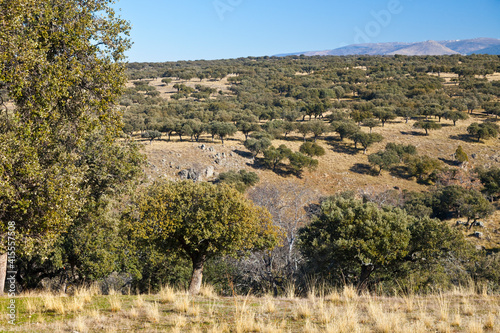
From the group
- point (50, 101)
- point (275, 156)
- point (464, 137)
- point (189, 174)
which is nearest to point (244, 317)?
point (50, 101)

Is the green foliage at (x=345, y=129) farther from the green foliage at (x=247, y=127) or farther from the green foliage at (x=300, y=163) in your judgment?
the green foliage at (x=247, y=127)

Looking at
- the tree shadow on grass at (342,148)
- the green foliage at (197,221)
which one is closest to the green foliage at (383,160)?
the tree shadow on grass at (342,148)

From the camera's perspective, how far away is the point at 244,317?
8117mm

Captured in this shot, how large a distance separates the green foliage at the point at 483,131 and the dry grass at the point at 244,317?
257 ft

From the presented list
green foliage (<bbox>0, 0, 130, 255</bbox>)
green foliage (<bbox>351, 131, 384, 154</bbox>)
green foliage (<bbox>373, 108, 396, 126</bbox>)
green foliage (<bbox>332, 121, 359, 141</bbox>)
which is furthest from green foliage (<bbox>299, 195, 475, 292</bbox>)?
green foliage (<bbox>373, 108, 396, 126</bbox>)

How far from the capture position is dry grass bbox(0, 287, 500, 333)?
24.2 ft

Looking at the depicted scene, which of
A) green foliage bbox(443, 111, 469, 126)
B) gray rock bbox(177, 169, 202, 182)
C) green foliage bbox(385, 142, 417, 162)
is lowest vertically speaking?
gray rock bbox(177, 169, 202, 182)

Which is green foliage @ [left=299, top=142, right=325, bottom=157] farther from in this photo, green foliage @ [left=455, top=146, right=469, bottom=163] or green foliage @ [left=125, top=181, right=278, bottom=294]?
green foliage @ [left=125, top=181, right=278, bottom=294]

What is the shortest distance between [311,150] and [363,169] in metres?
11.4

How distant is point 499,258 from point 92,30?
35387 mm

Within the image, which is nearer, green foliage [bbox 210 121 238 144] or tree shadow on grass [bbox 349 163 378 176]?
tree shadow on grass [bbox 349 163 378 176]

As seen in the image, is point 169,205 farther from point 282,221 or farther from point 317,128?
point 317,128

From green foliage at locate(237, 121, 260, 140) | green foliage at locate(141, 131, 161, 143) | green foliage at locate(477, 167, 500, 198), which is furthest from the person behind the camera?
green foliage at locate(237, 121, 260, 140)

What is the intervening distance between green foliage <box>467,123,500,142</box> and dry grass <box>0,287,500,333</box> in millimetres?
78346
